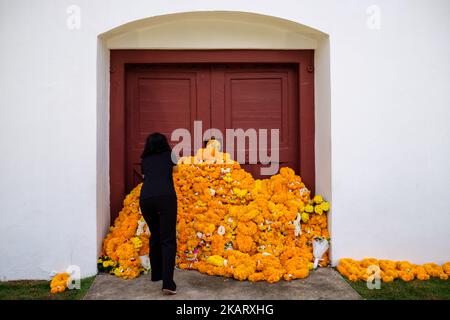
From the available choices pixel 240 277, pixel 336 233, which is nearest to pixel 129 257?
pixel 240 277

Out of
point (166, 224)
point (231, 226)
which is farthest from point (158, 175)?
point (231, 226)

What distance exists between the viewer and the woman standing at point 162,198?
16.1ft

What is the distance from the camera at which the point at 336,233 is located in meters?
6.01

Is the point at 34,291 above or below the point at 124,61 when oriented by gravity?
below

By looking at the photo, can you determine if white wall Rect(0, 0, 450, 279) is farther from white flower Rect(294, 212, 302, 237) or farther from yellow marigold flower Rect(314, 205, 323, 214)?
white flower Rect(294, 212, 302, 237)

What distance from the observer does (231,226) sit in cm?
594

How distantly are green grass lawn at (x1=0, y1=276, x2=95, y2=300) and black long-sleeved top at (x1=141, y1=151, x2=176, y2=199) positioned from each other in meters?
1.44

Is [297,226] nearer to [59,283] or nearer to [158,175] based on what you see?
[158,175]

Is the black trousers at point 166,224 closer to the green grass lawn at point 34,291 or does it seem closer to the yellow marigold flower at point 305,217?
the green grass lawn at point 34,291

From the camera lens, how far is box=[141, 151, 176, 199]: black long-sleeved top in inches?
194

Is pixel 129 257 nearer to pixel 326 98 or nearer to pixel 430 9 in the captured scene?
pixel 326 98

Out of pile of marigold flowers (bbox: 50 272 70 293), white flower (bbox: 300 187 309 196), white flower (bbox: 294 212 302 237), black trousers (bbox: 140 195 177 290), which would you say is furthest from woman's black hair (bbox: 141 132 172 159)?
white flower (bbox: 300 187 309 196)

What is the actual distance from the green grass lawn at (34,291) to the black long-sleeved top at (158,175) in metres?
1.44

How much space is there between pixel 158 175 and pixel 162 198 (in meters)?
0.26
